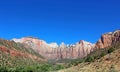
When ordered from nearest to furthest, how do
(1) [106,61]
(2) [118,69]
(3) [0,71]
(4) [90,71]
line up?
(2) [118,69] → (4) [90,71] → (1) [106,61] → (3) [0,71]

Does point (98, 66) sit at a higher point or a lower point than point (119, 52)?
lower

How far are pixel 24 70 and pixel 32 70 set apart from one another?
452 centimetres

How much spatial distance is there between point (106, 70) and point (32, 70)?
7088 centimetres

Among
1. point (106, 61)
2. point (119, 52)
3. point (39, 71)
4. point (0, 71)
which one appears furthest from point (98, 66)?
point (0, 71)

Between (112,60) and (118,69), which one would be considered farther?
(112,60)

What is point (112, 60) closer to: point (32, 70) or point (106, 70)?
point (106, 70)

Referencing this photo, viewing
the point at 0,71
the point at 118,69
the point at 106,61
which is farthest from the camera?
the point at 0,71

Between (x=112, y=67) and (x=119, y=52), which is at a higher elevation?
(x=119, y=52)

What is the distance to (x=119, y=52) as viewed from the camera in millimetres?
86812

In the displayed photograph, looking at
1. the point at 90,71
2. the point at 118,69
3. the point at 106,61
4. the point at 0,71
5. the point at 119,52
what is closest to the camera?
the point at 118,69

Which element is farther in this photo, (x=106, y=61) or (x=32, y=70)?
(x=32, y=70)

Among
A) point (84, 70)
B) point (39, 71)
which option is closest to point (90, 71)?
point (84, 70)

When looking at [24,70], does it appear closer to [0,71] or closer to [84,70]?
[0,71]

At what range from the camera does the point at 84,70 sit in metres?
78.8
